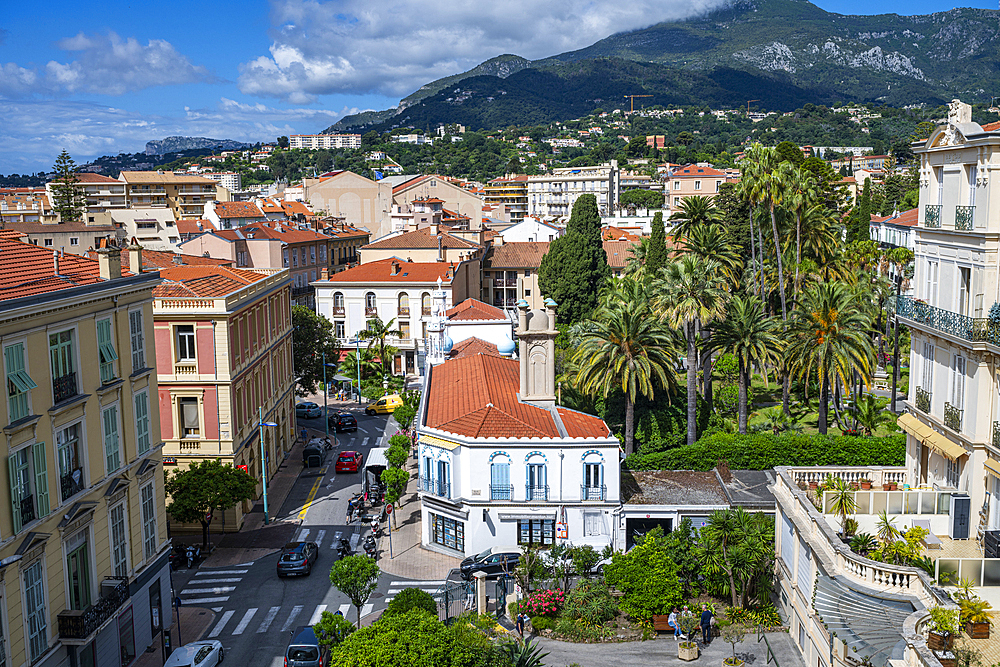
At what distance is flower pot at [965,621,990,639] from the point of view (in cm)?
1936

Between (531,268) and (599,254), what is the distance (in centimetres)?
1584

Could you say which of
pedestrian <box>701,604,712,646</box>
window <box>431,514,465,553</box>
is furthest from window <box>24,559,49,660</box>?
pedestrian <box>701,604,712,646</box>

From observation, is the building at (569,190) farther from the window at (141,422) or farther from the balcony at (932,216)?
the window at (141,422)

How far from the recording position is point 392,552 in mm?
39344

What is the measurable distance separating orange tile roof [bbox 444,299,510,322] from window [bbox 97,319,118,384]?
A: 3576 cm

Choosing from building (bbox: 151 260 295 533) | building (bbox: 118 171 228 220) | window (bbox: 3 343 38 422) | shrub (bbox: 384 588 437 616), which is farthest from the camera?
building (bbox: 118 171 228 220)

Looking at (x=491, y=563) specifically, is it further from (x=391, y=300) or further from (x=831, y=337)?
(x=391, y=300)

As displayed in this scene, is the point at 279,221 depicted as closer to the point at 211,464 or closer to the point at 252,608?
the point at 211,464

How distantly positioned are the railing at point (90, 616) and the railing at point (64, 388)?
584 centimetres

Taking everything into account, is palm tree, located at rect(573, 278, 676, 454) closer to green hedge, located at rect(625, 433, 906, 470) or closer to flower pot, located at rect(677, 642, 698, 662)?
green hedge, located at rect(625, 433, 906, 470)

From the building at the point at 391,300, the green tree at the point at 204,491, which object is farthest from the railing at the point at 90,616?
the building at the point at 391,300

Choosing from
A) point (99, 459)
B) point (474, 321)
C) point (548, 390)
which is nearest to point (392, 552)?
point (548, 390)

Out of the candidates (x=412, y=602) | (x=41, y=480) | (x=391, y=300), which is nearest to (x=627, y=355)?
(x=412, y=602)

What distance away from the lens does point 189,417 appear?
41.3 m
